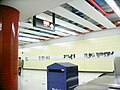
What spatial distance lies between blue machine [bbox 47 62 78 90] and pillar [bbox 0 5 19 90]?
165cm

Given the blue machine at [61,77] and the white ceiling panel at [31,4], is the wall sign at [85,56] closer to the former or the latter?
the white ceiling panel at [31,4]

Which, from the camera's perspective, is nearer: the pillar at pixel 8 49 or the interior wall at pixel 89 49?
the pillar at pixel 8 49

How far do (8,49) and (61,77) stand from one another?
211 centimetres

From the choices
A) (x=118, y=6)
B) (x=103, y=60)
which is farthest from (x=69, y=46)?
(x=118, y=6)

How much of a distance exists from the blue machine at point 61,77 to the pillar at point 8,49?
165 centimetres

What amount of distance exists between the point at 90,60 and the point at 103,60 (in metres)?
1.08

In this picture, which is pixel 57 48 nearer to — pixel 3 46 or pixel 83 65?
pixel 83 65

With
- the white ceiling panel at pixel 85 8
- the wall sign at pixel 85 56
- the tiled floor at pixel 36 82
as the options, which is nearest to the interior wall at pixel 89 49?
the wall sign at pixel 85 56

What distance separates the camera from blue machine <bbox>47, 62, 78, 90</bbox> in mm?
3031

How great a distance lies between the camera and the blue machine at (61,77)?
303cm

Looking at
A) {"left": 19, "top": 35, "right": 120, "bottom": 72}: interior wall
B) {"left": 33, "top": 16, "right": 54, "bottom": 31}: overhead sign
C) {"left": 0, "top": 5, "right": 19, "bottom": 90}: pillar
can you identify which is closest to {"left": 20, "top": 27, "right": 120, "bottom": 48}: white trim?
{"left": 19, "top": 35, "right": 120, "bottom": 72}: interior wall

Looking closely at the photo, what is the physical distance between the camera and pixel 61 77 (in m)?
3.07

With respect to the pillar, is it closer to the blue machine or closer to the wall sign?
the blue machine

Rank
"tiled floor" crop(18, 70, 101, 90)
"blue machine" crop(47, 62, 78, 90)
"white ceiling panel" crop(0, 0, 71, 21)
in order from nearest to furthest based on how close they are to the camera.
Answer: "blue machine" crop(47, 62, 78, 90), "white ceiling panel" crop(0, 0, 71, 21), "tiled floor" crop(18, 70, 101, 90)
